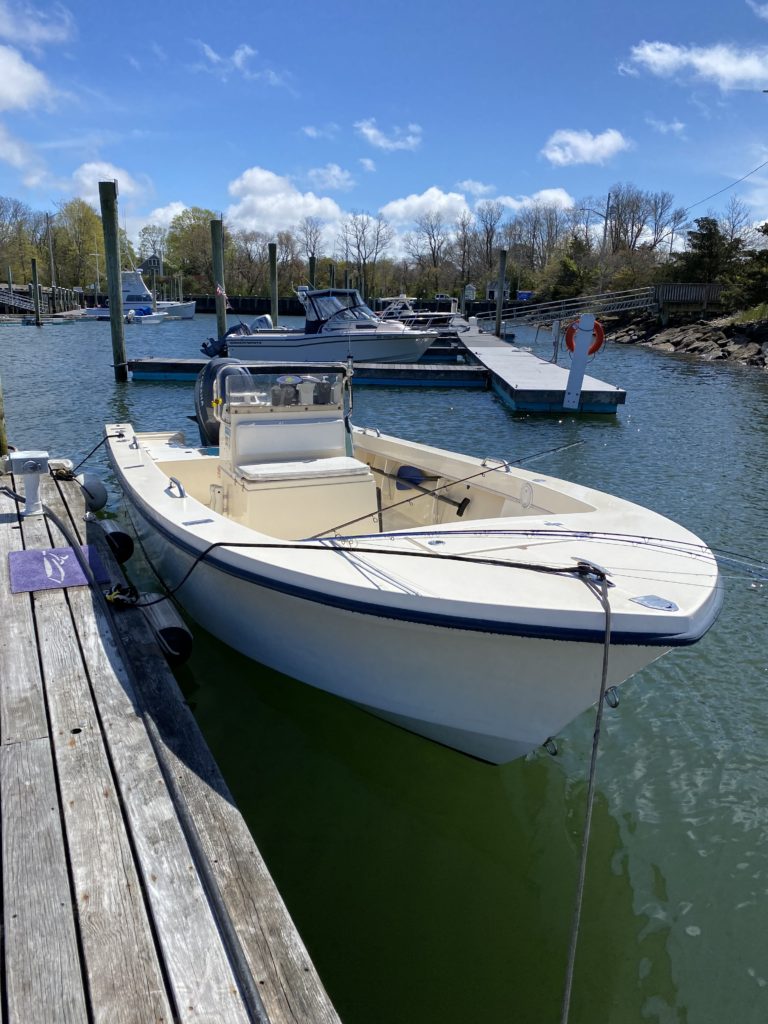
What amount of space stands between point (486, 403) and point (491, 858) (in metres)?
16.0

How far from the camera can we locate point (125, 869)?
2598 millimetres

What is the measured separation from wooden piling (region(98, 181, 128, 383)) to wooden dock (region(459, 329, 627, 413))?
34.5 ft

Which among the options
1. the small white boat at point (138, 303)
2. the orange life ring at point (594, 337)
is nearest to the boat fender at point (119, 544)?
the orange life ring at point (594, 337)

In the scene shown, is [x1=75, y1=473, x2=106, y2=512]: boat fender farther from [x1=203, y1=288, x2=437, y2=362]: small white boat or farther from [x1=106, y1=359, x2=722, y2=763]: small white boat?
[x1=203, y1=288, x2=437, y2=362]: small white boat

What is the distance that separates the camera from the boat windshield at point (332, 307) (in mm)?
25000

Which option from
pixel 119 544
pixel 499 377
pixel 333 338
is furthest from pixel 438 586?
pixel 333 338

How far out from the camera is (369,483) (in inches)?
221

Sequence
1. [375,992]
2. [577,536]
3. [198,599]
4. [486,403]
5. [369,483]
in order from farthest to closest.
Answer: [486,403] → [369,483] → [198,599] → [577,536] → [375,992]

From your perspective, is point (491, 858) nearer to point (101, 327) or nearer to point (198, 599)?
point (198, 599)

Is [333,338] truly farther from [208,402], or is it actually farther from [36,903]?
[36,903]

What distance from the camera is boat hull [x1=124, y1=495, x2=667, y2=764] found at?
3.36 m

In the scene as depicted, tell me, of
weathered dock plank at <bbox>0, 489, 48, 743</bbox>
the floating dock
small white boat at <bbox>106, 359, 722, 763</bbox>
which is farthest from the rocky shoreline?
weathered dock plank at <bbox>0, 489, 48, 743</bbox>

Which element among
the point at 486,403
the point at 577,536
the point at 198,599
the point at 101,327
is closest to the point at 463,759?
the point at 577,536

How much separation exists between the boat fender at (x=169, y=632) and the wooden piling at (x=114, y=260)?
16085 millimetres
